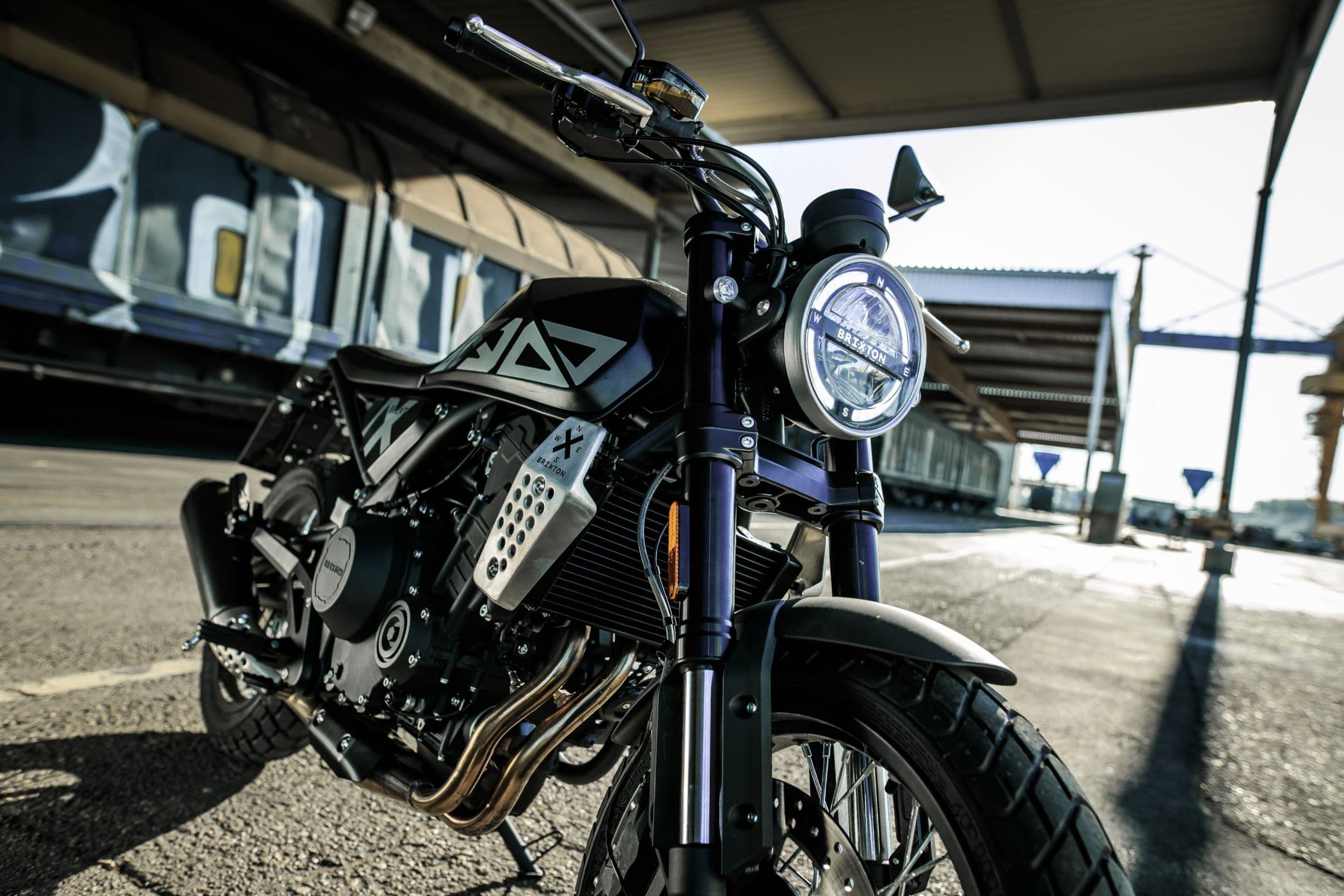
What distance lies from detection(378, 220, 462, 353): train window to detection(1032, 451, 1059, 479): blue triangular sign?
24860mm

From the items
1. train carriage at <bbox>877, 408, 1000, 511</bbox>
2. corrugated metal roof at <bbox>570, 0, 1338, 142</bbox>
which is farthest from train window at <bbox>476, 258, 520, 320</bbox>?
train carriage at <bbox>877, 408, 1000, 511</bbox>

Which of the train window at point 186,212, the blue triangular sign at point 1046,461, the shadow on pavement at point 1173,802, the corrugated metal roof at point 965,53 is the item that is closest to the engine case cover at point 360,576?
the shadow on pavement at point 1173,802

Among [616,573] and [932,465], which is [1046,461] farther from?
[616,573]

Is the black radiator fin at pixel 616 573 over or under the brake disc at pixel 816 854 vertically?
over

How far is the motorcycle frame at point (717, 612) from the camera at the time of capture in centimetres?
103

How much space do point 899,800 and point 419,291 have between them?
8.21 m

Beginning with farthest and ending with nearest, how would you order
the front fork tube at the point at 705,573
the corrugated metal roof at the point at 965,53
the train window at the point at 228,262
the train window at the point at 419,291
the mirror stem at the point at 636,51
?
the corrugated metal roof at the point at 965,53 < the train window at the point at 419,291 < the train window at the point at 228,262 < the mirror stem at the point at 636,51 < the front fork tube at the point at 705,573

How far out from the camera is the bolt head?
1251 millimetres

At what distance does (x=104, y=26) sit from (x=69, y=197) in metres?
1.40

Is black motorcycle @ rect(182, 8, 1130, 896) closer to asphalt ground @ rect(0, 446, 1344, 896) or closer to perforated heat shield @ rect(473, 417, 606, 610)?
perforated heat shield @ rect(473, 417, 606, 610)

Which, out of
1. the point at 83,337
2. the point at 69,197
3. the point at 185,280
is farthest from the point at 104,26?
the point at 83,337

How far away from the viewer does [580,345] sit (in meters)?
1.52

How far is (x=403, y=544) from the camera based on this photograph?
5.62 feet

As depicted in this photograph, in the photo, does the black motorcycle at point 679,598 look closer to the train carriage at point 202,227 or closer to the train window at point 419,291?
the train carriage at point 202,227
